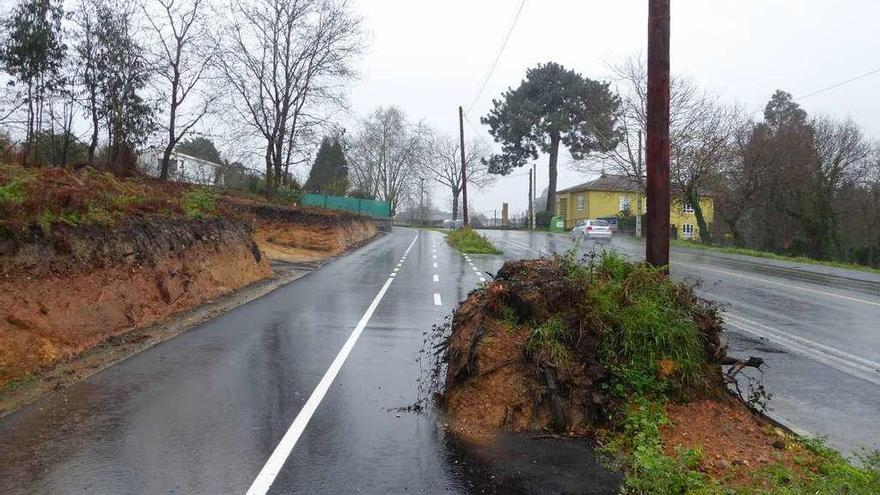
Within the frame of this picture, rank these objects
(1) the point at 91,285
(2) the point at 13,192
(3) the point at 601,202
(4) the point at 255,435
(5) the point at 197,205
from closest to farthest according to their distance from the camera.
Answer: (4) the point at 255,435
(2) the point at 13,192
(1) the point at 91,285
(5) the point at 197,205
(3) the point at 601,202

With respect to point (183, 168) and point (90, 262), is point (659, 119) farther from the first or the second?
point (183, 168)

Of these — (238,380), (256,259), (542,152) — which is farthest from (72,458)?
(542,152)

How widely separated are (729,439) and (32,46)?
94.7 feet

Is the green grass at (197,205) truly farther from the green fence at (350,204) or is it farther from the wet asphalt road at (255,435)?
the green fence at (350,204)

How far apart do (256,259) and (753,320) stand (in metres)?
12.4

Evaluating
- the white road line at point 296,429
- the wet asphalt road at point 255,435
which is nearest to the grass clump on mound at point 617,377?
the wet asphalt road at point 255,435

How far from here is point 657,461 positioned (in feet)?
15.7

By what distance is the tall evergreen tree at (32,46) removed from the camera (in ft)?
84.8

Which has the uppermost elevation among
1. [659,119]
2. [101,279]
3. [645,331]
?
[659,119]

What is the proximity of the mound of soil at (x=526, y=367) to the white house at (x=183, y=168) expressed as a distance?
2487 centimetres

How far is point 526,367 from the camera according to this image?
6191 millimetres

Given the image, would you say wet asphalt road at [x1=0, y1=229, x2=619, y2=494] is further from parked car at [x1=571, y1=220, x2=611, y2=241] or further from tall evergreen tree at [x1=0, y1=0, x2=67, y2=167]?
parked car at [x1=571, y1=220, x2=611, y2=241]

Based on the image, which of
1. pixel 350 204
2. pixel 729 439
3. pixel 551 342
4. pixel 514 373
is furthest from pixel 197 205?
pixel 350 204

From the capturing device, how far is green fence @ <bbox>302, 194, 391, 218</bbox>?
50250 millimetres
